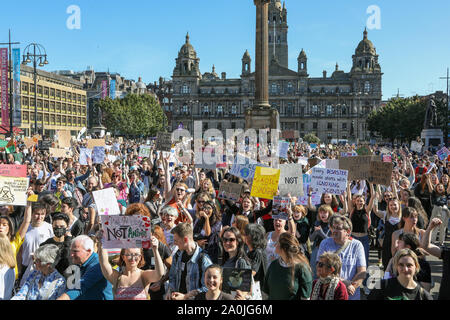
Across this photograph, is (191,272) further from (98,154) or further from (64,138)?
(64,138)

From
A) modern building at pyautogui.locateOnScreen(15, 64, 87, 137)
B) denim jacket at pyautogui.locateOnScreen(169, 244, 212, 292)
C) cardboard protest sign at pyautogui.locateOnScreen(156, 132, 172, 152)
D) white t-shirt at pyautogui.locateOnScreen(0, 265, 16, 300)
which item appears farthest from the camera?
modern building at pyautogui.locateOnScreen(15, 64, 87, 137)

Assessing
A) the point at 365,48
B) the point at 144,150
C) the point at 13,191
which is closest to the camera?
the point at 13,191

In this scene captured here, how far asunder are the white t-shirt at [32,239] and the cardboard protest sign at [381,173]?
5703 millimetres

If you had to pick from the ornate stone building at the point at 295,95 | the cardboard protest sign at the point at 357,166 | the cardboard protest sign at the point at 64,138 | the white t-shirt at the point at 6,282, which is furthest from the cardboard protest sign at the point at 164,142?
the ornate stone building at the point at 295,95

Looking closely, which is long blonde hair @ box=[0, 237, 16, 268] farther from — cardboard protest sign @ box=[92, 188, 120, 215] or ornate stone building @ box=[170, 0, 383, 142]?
ornate stone building @ box=[170, 0, 383, 142]

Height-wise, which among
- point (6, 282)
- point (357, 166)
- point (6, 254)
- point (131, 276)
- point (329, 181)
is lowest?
point (6, 282)

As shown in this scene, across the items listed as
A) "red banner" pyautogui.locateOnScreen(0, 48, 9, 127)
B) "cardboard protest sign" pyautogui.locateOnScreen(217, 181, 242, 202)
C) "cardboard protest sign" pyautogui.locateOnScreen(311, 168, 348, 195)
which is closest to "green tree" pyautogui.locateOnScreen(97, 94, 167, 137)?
"red banner" pyautogui.locateOnScreen(0, 48, 9, 127)

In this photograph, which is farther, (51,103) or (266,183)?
(51,103)

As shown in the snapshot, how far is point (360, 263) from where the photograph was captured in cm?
520

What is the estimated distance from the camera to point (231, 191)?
8.42 m

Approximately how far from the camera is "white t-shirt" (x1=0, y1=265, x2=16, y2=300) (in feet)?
15.3

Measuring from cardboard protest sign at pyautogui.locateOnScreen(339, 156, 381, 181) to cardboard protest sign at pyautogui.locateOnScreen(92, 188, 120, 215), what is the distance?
14.5ft

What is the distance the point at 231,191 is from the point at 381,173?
2.78 metres

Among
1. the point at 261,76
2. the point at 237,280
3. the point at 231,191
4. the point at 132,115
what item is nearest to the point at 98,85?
the point at 132,115
